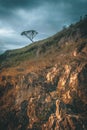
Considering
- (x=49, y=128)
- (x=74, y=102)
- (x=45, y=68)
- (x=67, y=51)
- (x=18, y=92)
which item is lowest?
(x=49, y=128)

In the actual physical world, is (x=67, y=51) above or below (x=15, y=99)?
above

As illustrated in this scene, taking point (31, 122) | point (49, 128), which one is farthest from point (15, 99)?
point (49, 128)

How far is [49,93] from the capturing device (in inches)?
1083

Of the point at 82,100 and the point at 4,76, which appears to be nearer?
the point at 82,100

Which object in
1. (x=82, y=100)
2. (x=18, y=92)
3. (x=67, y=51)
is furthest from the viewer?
(x=67, y=51)

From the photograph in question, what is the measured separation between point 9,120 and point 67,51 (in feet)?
42.1

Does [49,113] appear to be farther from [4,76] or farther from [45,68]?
[4,76]

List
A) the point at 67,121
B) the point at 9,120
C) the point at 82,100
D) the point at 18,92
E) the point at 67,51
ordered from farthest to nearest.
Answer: the point at 67,51
the point at 18,92
the point at 9,120
the point at 82,100
the point at 67,121

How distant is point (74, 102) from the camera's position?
83.1ft

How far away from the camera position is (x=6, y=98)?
30.5 meters

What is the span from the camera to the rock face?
2473 centimetres

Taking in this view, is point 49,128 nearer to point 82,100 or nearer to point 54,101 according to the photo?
point 54,101

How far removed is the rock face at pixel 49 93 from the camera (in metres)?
24.7

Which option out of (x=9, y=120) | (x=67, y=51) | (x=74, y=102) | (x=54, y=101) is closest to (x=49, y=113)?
(x=54, y=101)
